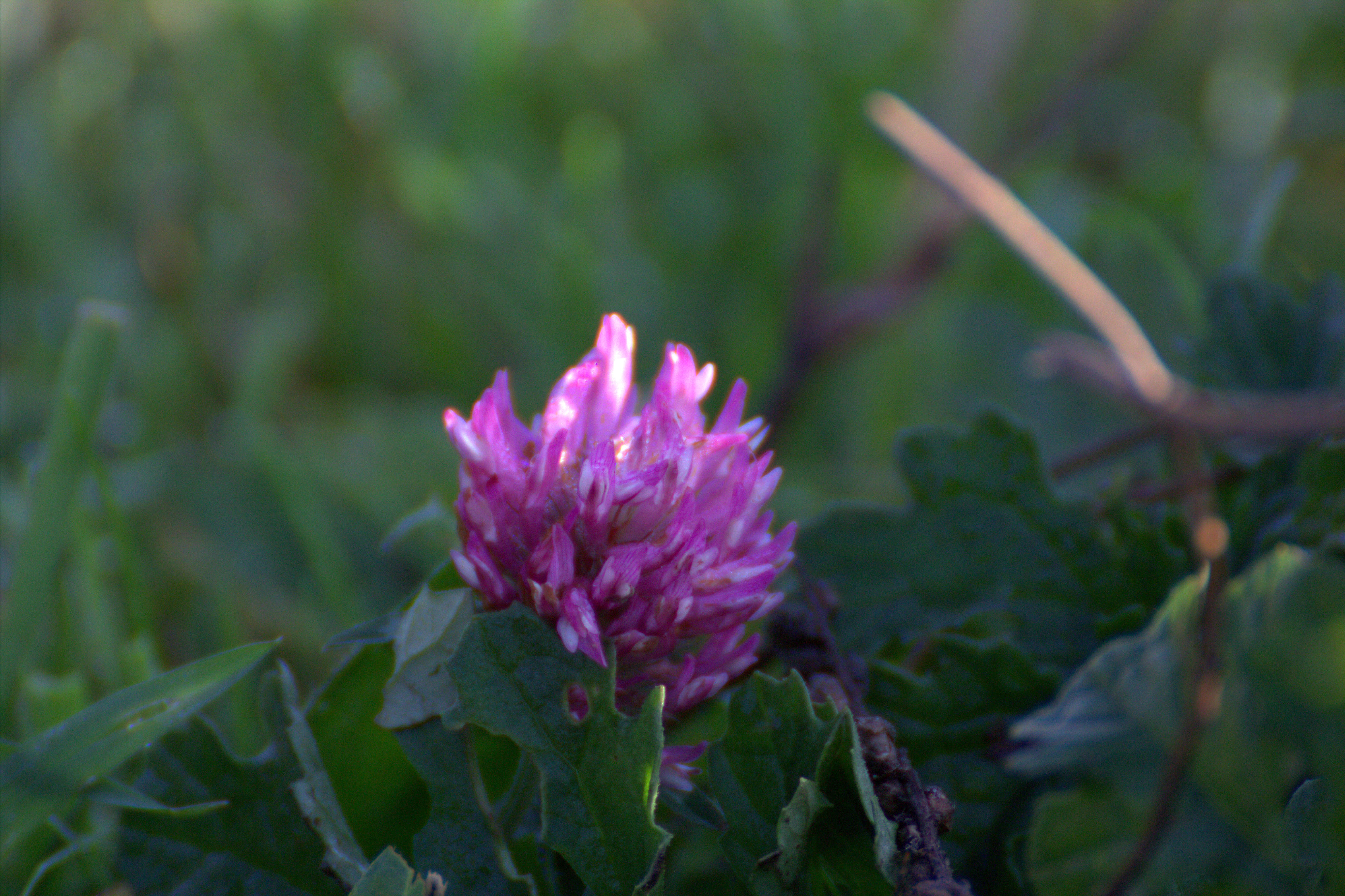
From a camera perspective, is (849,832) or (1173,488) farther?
(1173,488)

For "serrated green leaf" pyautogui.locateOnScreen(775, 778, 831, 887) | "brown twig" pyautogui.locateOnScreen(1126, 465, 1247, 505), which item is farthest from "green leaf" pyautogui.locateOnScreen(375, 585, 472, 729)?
"brown twig" pyautogui.locateOnScreen(1126, 465, 1247, 505)

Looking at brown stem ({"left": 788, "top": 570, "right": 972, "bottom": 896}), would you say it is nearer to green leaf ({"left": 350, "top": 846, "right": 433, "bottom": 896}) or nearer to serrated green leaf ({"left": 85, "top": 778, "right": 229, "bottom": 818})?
green leaf ({"left": 350, "top": 846, "right": 433, "bottom": 896})

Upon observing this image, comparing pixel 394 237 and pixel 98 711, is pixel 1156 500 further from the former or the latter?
pixel 394 237

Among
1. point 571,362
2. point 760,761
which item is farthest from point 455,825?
point 571,362

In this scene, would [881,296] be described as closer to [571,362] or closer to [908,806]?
[571,362]

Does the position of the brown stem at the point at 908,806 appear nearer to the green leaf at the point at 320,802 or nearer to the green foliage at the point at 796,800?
the green foliage at the point at 796,800

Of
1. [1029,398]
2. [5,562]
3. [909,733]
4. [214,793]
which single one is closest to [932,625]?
[909,733]
